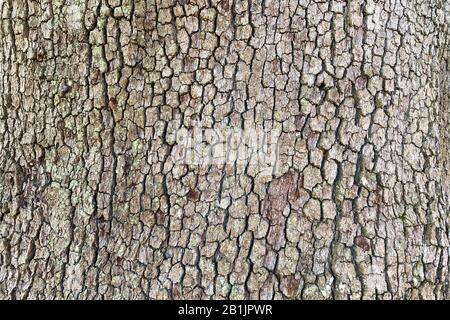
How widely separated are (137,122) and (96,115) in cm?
15

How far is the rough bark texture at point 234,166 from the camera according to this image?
204cm

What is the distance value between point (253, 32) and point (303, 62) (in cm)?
18

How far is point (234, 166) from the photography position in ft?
6.78

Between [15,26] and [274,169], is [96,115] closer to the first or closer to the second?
[15,26]

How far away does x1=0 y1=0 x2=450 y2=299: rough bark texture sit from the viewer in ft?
6.69

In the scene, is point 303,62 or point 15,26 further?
point 15,26

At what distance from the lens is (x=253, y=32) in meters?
2.09

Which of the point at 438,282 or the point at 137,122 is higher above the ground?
the point at 137,122

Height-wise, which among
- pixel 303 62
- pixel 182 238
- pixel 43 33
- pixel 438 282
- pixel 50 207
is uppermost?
pixel 43 33

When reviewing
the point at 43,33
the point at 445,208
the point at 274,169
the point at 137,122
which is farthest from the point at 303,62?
the point at 43,33

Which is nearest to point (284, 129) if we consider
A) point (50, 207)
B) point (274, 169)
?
point (274, 169)

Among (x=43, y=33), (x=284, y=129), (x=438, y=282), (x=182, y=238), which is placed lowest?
(x=438, y=282)

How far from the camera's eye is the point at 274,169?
6.73 ft

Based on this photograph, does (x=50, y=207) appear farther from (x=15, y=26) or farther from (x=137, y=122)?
(x=15, y=26)
